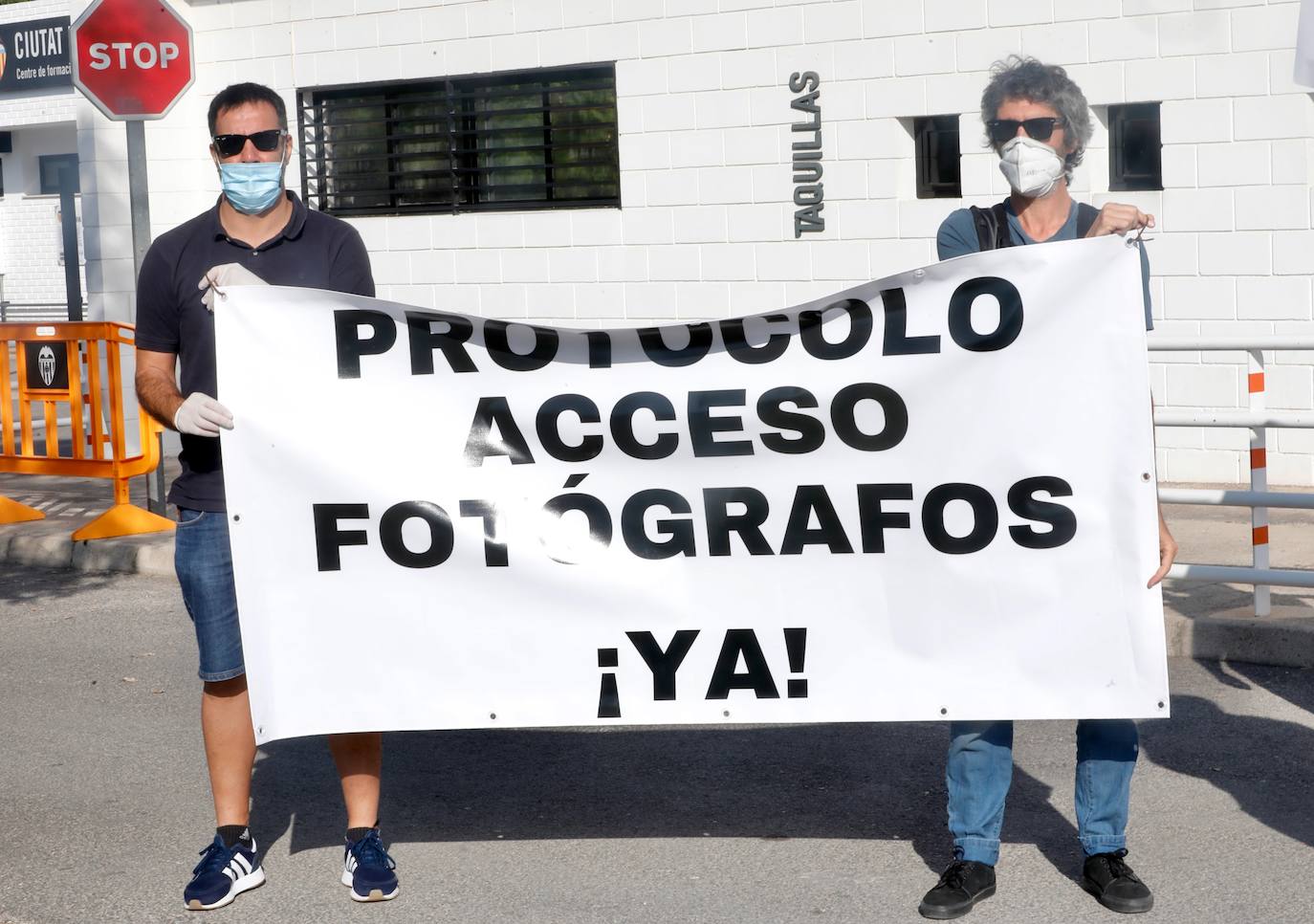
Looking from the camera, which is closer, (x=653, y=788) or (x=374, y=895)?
(x=374, y=895)

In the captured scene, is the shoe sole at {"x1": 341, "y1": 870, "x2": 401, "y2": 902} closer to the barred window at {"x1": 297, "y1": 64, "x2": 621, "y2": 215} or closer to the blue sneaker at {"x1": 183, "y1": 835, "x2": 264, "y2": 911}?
the blue sneaker at {"x1": 183, "y1": 835, "x2": 264, "y2": 911}

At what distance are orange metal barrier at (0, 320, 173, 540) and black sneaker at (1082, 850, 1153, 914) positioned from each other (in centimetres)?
704

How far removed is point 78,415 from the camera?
1077 centimetres

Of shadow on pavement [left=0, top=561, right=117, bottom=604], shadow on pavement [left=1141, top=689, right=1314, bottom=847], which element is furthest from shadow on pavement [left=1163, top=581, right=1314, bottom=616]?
shadow on pavement [left=0, top=561, right=117, bottom=604]

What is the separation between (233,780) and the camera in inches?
183

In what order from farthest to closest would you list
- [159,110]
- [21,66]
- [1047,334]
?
[21,66]
[159,110]
[1047,334]

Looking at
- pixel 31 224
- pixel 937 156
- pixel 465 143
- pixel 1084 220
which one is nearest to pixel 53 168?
pixel 31 224

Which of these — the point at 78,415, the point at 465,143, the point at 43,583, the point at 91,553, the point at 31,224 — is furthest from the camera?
the point at 31,224

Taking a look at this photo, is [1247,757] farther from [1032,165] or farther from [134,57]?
[134,57]

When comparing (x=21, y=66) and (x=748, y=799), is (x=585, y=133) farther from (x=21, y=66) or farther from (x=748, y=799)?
(x=21, y=66)

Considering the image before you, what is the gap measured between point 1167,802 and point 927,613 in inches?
52.4

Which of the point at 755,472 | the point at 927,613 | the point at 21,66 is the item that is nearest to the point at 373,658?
the point at 755,472

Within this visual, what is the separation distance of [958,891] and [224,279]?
93.2 inches

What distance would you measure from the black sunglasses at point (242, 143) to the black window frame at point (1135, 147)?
22.6 ft
